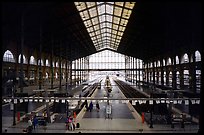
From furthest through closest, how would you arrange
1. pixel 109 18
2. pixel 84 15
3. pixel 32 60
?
pixel 32 60 < pixel 109 18 < pixel 84 15

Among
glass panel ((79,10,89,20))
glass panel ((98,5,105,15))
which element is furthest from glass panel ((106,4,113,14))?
glass panel ((79,10,89,20))

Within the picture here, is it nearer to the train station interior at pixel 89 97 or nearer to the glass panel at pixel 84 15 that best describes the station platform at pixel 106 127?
the train station interior at pixel 89 97

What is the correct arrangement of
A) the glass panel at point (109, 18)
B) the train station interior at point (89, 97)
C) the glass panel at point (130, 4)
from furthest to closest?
the glass panel at point (109, 18), the glass panel at point (130, 4), the train station interior at point (89, 97)

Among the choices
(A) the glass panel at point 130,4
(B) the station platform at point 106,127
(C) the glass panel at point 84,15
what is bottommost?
(B) the station platform at point 106,127

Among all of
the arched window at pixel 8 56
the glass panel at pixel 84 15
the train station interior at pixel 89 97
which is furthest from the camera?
the glass panel at pixel 84 15

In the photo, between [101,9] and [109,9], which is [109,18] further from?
[101,9]

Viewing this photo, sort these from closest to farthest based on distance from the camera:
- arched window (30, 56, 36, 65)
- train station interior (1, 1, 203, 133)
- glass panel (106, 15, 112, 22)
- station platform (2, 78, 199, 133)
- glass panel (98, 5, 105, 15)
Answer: station platform (2, 78, 199, 133)
train station interior (1, 1, 203, 133)
glass panel (98, 5, 105, 15)
glass panel (106, 15, 112, 22)
arched window (30, 56, 36, 65)

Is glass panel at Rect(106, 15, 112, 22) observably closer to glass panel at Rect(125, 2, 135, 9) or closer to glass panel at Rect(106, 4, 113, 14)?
glass panel at Rect(106, 4, 113, 14)

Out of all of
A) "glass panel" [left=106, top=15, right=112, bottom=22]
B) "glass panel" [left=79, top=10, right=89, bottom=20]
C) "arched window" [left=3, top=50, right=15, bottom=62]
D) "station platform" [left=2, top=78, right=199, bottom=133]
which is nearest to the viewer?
"station platform" [left=2, top=78, right=199, bottom=133]

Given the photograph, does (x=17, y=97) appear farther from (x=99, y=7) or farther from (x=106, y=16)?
(x=106, y=16)

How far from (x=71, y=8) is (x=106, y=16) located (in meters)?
11.3

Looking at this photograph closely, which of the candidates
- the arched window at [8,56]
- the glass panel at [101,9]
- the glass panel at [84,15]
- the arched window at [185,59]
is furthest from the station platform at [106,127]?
the glass panel at [101,9]

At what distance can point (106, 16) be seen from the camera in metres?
35.2

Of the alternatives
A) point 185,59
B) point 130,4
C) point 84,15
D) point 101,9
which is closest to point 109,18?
point 101,9
